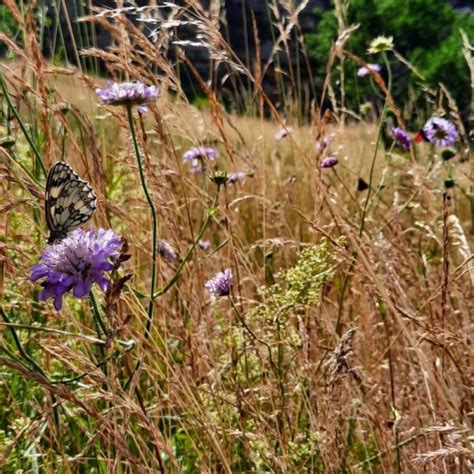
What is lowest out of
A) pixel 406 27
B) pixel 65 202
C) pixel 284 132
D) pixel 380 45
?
pixel 406 27

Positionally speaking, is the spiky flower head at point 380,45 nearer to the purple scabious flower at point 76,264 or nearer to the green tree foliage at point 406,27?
the purple scabious flower at point 76,264

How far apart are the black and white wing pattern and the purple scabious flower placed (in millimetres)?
82

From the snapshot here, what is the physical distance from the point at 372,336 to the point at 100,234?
0.76m

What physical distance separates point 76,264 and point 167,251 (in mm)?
777

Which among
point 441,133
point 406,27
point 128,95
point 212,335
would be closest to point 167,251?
point 212,335

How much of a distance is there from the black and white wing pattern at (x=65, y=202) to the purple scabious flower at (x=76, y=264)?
0.27ft

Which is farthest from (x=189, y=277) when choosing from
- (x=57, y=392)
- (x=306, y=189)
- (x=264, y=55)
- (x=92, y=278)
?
(x=264, y=55)

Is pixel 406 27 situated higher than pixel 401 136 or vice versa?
pixel 401 136

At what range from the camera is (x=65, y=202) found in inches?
46.0

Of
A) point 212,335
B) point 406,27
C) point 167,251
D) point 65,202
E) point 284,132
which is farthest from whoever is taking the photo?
point 406,27

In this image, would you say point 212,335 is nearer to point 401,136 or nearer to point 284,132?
point 401,136

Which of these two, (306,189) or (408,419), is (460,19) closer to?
(306,189)

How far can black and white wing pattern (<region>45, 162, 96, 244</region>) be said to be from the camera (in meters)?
1.13

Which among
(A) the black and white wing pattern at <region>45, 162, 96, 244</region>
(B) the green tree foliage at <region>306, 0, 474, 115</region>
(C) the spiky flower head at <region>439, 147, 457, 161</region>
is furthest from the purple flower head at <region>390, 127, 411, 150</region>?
(B) the green tree foliage at <region>306, 0, 474, 115</region>
